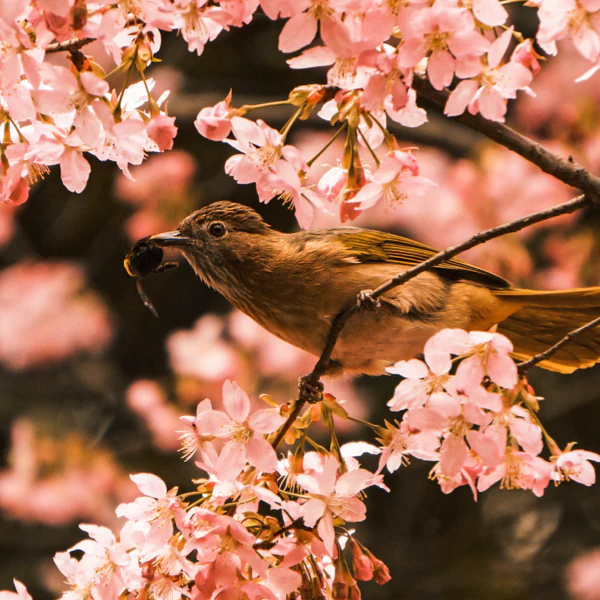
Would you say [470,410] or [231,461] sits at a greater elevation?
[470,410]

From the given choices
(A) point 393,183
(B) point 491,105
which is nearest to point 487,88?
(B) point 491,105

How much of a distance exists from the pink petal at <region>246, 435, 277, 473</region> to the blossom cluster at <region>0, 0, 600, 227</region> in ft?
1.57

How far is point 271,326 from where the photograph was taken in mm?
2686

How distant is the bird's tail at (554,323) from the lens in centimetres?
234

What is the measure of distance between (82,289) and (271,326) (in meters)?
3.39

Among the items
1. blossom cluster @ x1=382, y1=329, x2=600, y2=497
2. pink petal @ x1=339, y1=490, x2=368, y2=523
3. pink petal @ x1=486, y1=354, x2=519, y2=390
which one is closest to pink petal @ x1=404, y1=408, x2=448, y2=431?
blossom cluster @ x1=382, y1=329, x2=600, y2=497

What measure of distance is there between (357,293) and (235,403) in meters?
0.83

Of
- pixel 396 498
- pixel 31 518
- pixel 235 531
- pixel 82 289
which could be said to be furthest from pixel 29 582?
pixel 235 531

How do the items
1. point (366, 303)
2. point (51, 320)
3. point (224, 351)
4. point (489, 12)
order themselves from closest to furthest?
point (489, 12), point (366, 303), point (224, 351), point (51, 320)

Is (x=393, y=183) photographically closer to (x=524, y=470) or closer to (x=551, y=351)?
(x=551, y=351)

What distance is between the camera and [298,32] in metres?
1.65

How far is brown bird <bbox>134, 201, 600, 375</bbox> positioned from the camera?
101 inches

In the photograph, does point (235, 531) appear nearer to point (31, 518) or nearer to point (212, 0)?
point (212, 0)

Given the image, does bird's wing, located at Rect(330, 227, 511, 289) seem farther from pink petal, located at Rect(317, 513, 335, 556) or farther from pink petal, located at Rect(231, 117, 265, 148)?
pink petal, located at Rect(317, 513, 335, 556)
